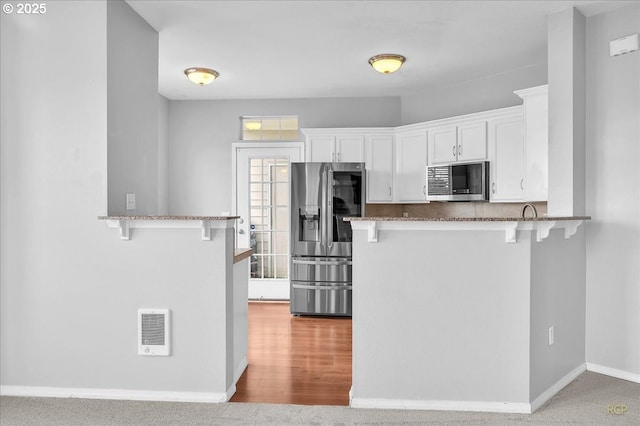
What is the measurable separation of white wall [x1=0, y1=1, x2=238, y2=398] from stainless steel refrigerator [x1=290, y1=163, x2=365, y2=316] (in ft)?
7.93

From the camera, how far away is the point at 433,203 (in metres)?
5.56

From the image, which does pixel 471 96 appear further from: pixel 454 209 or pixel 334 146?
pixel 334 146

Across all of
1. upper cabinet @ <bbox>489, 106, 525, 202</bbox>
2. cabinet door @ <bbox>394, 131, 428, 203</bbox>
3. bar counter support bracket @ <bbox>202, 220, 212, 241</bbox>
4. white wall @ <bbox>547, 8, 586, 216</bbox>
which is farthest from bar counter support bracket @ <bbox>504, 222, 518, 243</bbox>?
cabinet door @ <bbox>394, 131, 428, 203</bbox>

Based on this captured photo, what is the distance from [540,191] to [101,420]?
3648 mm

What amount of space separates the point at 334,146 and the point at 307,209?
86cm

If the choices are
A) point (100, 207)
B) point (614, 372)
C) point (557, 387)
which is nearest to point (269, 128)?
point (100, 207)

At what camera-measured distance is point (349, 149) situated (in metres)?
5.60

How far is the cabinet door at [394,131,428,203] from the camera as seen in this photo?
17.4 ft

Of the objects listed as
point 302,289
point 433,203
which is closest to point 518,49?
point 433,203

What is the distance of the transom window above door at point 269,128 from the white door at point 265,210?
0.14 m

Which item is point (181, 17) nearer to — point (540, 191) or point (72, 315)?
point (72, 315)

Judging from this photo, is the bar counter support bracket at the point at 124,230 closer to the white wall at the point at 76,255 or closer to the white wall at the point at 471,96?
the white wall at the point at 76,255

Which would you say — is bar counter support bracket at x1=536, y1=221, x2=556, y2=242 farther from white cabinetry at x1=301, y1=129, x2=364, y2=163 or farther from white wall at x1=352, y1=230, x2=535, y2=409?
white cabinetry at x1=301, y1=129, x2=364, y2=163

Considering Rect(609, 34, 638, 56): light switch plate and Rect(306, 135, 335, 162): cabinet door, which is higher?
Rect(609, 34, 638, 56): light switch plate
